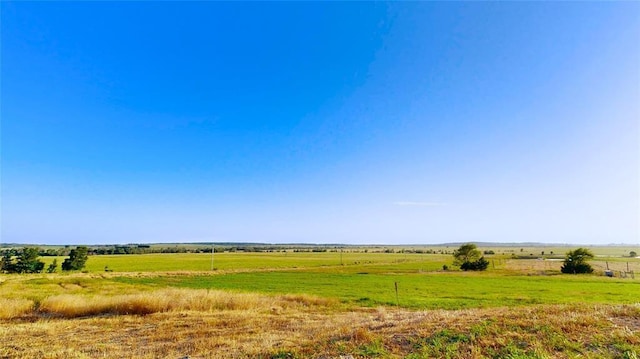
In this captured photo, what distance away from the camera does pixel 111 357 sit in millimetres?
9969

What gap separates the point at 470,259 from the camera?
74.4m

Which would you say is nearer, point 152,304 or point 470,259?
point 152,304

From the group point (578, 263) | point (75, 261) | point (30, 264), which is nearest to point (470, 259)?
point (578, 263)

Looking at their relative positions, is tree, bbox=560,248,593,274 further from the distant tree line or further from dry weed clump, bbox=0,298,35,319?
the distant tree line

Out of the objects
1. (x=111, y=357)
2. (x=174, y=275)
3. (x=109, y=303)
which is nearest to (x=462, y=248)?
(x=174, y=275)

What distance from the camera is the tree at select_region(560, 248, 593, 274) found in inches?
2336

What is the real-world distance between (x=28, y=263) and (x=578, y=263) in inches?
4335

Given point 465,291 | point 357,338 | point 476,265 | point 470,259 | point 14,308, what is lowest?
point 476,265

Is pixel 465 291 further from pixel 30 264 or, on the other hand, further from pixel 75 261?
pixel 30 264

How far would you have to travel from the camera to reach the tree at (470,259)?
72.8 m

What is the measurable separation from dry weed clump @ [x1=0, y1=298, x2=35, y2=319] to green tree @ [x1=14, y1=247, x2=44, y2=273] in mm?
70128

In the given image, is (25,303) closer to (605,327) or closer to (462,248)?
(605,327)

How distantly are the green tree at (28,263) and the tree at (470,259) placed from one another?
94.0 meters

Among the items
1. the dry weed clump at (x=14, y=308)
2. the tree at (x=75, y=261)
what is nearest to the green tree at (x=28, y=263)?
the tree at (x=75, y=261)
